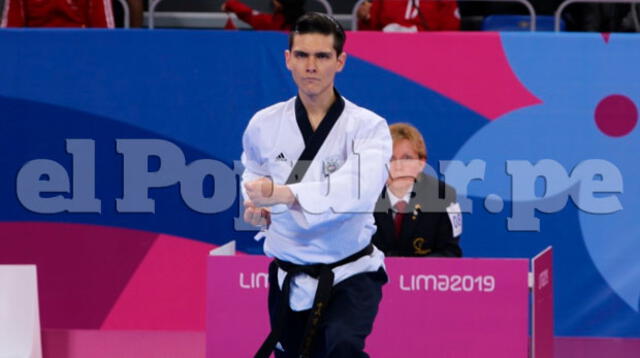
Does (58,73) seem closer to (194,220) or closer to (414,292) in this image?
(194,220)

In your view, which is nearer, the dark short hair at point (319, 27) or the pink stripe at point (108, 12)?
the dark short hair at point (319, 27)

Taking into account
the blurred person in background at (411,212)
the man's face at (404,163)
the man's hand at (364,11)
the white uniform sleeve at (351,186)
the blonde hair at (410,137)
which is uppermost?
the man's hand at (364,11)

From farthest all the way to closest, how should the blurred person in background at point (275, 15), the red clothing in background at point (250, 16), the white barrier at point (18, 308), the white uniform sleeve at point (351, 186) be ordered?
1. the red clothing in background at point (250, 16)
2. the blurred person in background at point (275, 15)
3. the white barrier at point (18, 308)
4. the white uniform sleeve at point (351, 186)

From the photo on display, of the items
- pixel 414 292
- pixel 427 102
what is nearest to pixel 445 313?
pixel 414 292

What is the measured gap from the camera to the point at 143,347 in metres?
6.52

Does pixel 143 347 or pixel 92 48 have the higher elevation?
pixel 92 48

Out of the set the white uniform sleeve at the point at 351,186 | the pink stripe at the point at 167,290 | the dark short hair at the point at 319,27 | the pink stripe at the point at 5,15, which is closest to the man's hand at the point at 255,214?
the white uniform sleeve at the point at 351,186

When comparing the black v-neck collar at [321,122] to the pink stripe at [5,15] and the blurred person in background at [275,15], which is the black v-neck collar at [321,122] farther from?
the pink stripe at [5,15]

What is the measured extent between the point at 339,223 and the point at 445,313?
1.32m

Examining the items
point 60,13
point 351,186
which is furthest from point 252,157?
point 60,13

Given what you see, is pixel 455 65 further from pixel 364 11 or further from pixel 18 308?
pixel 18 308

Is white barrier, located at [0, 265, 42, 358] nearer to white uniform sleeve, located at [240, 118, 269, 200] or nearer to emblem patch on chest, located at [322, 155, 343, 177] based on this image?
white uniform sleeve, located at [240, 118, 269, 200]

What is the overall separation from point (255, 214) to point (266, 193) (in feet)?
1.21

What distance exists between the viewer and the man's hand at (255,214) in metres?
4.13
